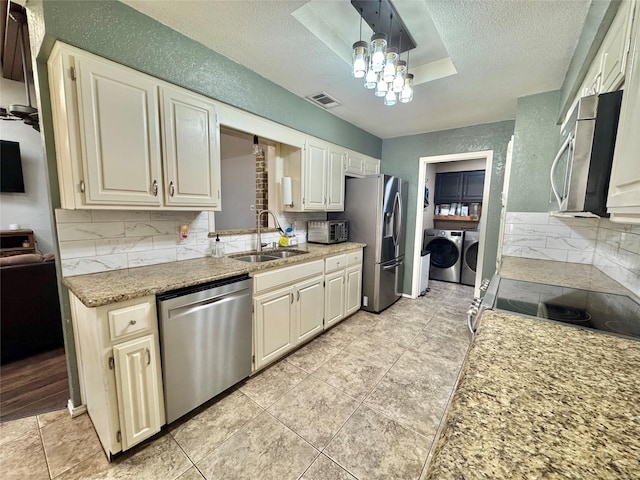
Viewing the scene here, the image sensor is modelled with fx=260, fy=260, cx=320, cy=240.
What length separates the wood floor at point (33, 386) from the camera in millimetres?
1695

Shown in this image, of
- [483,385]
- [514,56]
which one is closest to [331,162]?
[514,56]

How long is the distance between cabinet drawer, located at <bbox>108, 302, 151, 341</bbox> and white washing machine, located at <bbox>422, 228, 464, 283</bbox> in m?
4.55

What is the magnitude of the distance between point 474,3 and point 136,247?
2548 millimetres

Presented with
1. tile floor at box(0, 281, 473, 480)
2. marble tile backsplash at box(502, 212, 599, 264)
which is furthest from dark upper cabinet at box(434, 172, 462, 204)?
tile floor at box(0, 281, 473, 480)

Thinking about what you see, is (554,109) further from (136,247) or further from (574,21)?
(136,247)

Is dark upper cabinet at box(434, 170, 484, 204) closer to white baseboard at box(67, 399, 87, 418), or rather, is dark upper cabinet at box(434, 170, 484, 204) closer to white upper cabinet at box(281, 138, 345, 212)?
white upper cabinet at box(281, 138, 345, 212)

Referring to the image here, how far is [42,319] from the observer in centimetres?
230

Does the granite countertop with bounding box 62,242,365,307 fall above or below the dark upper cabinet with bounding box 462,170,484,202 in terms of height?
below

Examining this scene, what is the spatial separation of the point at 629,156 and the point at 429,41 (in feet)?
5.72

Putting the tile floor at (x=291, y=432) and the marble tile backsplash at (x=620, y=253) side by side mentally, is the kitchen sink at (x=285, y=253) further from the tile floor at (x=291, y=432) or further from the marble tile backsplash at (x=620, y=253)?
the marble tile backsplash at (x=620, y=253)

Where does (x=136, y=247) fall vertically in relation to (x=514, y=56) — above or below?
below

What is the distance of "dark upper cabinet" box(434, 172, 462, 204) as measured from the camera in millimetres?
5117

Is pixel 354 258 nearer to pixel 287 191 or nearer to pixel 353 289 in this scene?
pixel 353 289

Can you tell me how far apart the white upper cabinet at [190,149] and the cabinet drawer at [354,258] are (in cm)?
162
